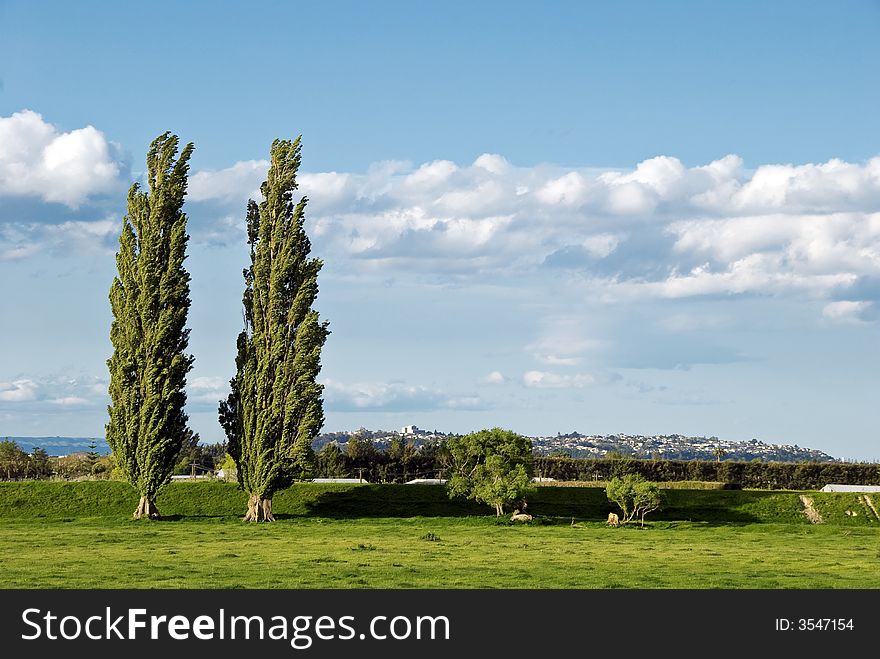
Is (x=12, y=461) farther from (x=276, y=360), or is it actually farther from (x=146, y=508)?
(x=276, y=360)

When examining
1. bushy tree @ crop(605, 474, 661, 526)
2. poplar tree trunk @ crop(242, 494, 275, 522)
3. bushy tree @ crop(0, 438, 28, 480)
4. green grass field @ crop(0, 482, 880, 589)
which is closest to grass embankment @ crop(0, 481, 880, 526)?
green grass field @ crop(0, 482, 880, 589)

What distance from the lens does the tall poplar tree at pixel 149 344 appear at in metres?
51.8

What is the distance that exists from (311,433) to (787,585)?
29.4 meters

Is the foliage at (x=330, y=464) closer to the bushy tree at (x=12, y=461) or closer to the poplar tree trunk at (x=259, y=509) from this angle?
the bushy tree at (x=12, y=461)

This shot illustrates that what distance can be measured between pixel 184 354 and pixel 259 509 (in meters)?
8.86

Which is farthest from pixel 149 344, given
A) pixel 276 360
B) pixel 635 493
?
pixel 635 493

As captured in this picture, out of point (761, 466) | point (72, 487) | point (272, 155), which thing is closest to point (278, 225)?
point (272, 155)

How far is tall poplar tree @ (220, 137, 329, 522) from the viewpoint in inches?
2060

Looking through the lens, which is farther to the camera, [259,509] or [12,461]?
[12,461]

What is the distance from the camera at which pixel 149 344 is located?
5222 cm

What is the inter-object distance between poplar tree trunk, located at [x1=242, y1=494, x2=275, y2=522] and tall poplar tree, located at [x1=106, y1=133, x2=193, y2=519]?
4.53m
